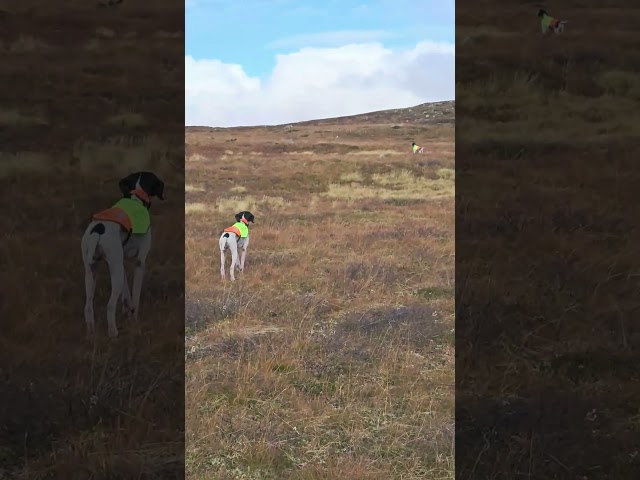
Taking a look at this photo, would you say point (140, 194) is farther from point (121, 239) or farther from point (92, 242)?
point (92, 242)

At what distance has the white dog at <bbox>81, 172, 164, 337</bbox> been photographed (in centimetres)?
280

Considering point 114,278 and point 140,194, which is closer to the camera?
point 140,194

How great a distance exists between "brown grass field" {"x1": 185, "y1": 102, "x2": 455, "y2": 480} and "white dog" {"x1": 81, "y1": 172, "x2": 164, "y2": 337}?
1162 millimetres

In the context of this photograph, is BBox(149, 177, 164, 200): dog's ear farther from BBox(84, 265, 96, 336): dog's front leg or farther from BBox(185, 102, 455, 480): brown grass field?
BBox(185, 102, 455, 480): brown grass field

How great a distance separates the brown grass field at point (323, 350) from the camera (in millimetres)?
3428

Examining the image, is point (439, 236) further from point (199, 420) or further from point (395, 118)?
point (395, 118)
